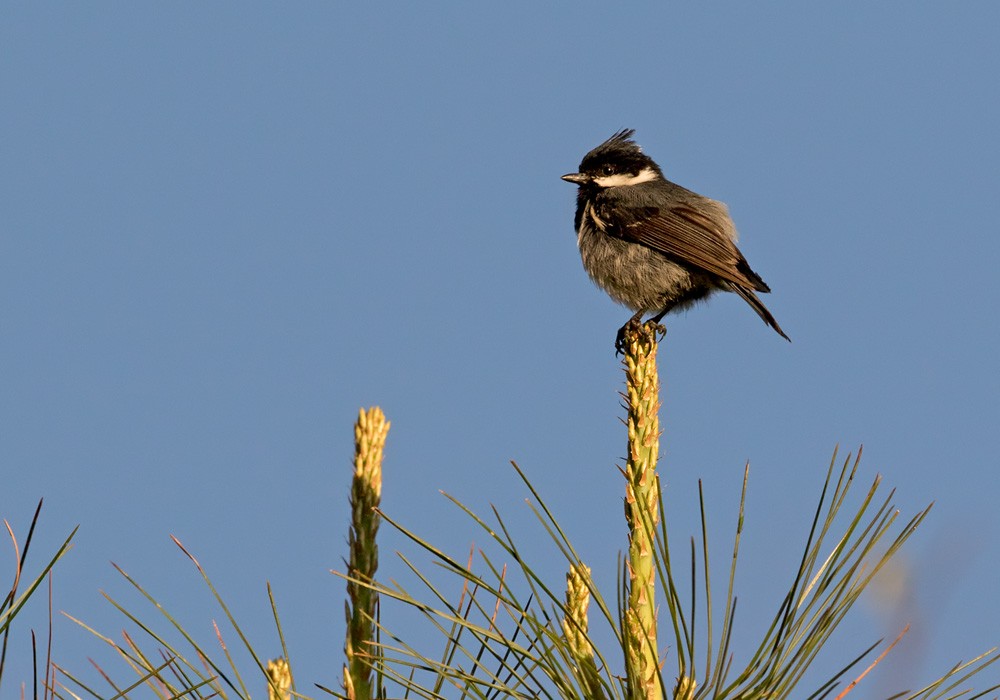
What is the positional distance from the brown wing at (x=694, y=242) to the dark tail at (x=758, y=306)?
4 centimetres

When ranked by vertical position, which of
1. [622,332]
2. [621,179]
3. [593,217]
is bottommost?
[622,332]

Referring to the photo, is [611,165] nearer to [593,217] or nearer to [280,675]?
[593,217]

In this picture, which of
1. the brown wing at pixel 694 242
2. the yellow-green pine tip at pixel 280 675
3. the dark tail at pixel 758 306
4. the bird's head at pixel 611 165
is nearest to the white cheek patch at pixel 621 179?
the bird's head at pixel 611 165

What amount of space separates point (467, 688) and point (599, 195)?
5124mm

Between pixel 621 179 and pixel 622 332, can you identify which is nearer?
pixel 622 332

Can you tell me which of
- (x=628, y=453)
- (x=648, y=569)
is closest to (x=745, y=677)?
(x=648, y=569)

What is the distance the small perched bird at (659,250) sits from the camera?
6273mm

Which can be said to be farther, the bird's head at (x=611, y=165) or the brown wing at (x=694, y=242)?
the bird's head at (x=611, y=165)

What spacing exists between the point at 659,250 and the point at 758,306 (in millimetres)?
667

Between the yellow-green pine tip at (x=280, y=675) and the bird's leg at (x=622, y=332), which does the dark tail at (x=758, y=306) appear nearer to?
the bird's leg at (x=622, y=332)

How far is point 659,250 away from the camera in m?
6.36

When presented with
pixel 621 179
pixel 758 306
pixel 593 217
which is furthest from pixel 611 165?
pixel 758 306

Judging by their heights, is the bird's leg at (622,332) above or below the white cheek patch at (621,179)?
below

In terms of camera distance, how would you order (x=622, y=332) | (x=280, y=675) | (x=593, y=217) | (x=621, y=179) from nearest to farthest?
(x=280, y=675)
(x=622, y=332)
(x=593, y=217)
(x=621, y=179)
